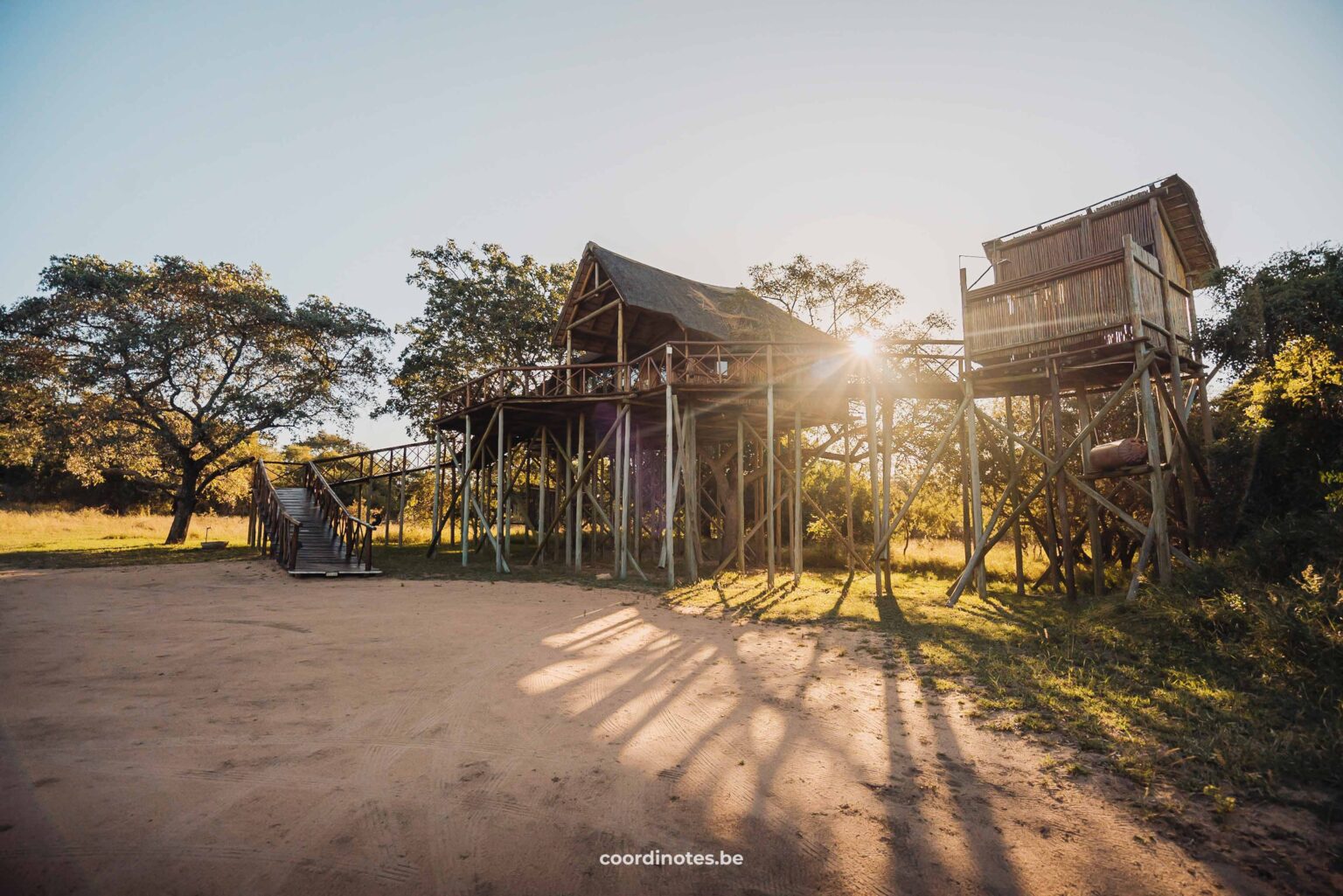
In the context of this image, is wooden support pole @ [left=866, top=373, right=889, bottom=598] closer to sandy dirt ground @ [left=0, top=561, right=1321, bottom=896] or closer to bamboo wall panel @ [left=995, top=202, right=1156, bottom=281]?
bamboo wall panel @ [left=995, top=202, right=1156, bottom=281]

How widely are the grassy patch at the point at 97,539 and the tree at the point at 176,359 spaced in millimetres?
2367

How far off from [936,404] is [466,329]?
19317 mm

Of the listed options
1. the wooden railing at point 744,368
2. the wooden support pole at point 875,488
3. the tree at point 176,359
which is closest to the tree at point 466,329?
the tree at point 176,359

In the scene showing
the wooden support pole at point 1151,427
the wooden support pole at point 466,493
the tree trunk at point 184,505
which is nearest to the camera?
the wooden support pole at point 1151,427

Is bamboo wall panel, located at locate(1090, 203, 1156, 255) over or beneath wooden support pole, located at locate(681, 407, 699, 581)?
over

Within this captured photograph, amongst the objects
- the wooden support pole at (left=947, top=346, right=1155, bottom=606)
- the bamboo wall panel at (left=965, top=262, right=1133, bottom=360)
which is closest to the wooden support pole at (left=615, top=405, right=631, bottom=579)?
the wooden support pole at (left=947, top=346, right=1155, bottom=606)

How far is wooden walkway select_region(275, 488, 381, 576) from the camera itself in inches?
560

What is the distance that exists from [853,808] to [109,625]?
9.70m

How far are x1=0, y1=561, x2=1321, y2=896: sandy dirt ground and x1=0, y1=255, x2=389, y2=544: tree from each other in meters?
19.5

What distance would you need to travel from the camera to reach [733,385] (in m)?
13.8

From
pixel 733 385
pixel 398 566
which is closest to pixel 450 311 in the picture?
pixel 398 566

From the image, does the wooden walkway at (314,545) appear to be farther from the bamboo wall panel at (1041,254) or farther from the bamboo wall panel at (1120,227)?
the bamboo wall panel at (1120,227)

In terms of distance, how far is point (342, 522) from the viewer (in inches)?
688

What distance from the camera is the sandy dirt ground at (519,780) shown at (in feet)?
9.30
